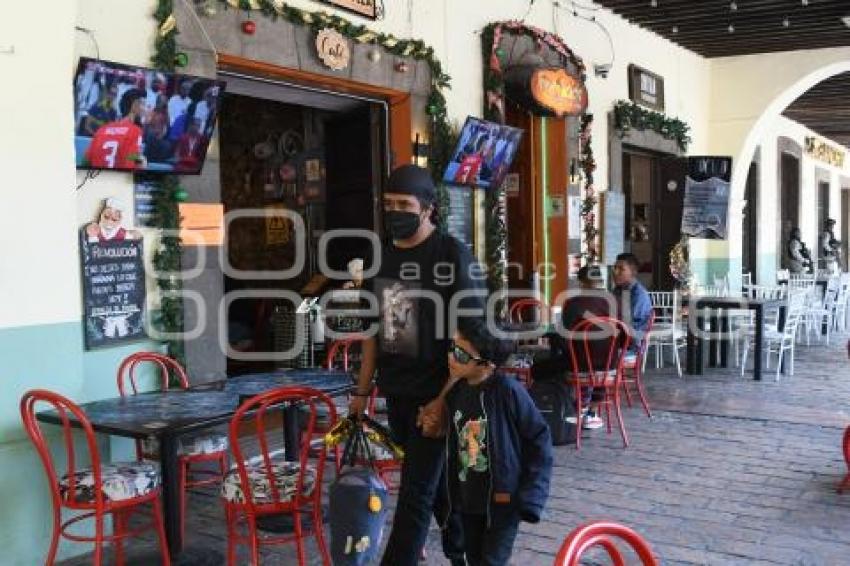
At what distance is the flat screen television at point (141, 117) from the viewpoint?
12.1 feet

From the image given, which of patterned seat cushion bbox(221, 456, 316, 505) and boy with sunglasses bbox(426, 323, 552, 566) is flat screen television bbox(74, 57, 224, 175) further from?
boy with sunglasses bbox(426, 323, 552, 566)

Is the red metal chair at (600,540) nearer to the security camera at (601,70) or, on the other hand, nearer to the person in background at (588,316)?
the person in background at (588,316)

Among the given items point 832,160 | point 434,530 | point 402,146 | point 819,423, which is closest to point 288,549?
point 434,530

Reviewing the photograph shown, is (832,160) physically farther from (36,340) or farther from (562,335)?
(36,340)

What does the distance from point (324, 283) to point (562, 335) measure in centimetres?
233

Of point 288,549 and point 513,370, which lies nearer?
point 288,549

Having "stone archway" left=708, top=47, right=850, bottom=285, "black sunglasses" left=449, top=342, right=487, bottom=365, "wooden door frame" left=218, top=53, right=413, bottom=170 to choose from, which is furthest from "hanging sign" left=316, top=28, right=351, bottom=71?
"stone archway" left=708, top=47, right=850, bottom=285

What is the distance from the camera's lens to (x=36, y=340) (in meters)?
3.23

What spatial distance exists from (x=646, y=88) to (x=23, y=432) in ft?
24.3

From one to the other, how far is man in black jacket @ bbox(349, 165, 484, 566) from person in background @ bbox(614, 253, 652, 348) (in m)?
3.13

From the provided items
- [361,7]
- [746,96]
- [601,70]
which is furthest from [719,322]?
[746,96]

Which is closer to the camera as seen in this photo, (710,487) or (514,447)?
(514,447)

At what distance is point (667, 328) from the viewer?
7.16 metres

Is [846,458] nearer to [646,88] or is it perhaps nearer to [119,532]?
[119,532]
